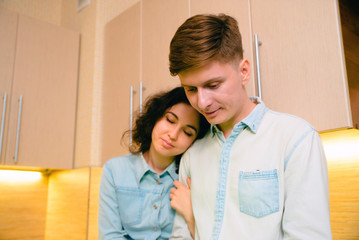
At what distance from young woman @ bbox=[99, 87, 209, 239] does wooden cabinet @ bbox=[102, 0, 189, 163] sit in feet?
1.37

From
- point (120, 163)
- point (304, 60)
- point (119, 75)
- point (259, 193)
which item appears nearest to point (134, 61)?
point (119, 75)

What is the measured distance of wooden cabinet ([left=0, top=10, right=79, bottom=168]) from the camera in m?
1.88

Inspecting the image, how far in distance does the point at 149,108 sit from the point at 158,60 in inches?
17.1

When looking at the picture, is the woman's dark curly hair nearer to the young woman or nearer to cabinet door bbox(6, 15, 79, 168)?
the young woman

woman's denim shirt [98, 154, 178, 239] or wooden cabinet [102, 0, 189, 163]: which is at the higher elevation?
wooden cabinet [102, 0, 189, 163]

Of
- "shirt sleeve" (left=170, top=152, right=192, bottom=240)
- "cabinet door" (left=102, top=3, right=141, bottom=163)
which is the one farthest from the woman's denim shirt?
"cabinet door" (left=102, top=3, right=141, bottom=163)

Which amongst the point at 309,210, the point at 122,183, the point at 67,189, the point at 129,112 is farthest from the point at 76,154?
the point at 309,210

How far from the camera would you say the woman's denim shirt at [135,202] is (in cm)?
113

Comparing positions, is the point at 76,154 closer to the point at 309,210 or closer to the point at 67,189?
the point at 67,189

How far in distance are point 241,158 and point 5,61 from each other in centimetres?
163

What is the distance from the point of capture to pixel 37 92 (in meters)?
1.99

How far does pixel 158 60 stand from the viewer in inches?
64.6

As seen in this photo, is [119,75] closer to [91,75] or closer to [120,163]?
[91,75]

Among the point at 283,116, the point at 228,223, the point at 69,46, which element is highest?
the point at 69,46
